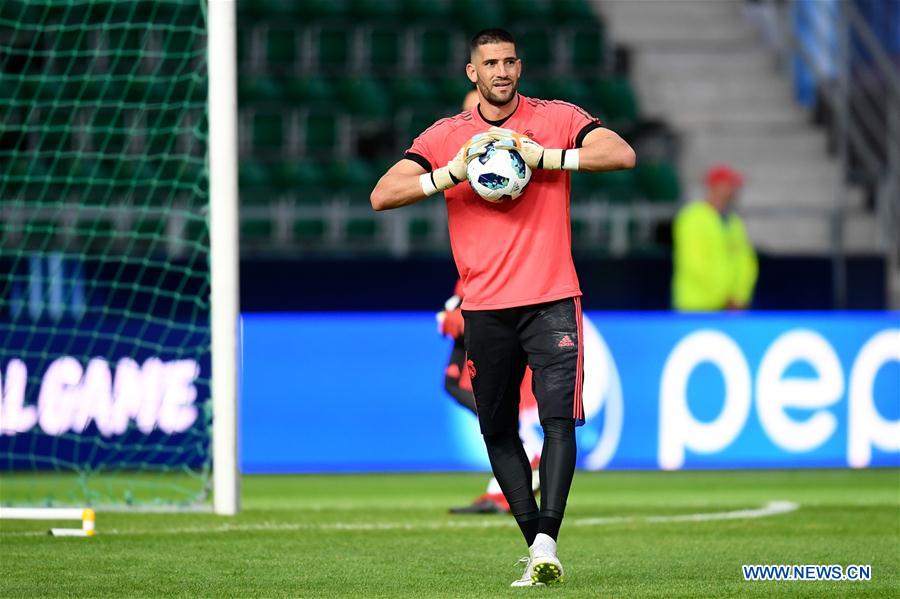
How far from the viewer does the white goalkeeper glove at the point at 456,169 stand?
5.45m

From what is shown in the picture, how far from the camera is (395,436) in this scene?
11.0m

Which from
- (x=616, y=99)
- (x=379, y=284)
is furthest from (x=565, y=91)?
(x=379, y=284)

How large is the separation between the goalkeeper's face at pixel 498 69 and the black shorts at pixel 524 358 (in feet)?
2.35

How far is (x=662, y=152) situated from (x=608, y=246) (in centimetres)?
267

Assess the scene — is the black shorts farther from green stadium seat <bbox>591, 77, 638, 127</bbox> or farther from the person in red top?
green stadium seat <bbox>591, 77, 638, 127</bbox>

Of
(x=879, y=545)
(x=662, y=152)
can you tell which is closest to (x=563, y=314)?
(x=879, y=545)

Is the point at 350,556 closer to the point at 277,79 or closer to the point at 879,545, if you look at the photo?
the point at 879,545

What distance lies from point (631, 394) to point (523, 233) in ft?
18.0

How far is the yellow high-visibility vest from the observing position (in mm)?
12320

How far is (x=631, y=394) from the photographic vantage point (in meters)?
11.0

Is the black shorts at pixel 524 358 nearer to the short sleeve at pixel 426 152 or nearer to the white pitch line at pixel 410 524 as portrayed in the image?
the short sleeve at pixel 426 152

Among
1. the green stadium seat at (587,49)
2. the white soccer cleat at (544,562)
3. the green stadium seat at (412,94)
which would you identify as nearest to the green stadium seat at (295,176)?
the green stadium seat at (412,94)

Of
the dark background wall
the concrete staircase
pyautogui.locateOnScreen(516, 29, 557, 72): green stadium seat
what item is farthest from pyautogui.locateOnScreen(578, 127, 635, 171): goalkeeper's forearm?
pyautogui.locateOnScreen(516, 29, 557, 72): green stadium seat

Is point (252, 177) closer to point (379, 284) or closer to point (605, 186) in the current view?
point (379, 284)
